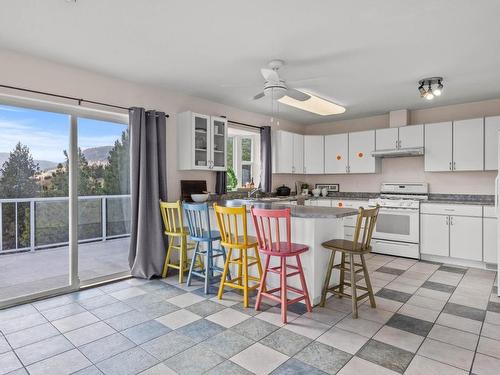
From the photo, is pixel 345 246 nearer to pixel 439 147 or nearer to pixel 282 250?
pixel 282 250

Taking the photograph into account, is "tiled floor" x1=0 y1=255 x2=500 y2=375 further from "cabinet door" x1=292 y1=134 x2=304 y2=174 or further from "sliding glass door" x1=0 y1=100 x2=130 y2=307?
"cabinet door" x1=292 y1=134 x2=304 y2=174

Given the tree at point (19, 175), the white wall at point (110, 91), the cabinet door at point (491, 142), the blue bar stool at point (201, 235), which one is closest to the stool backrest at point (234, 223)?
the blue bar stool at point (201, 235)

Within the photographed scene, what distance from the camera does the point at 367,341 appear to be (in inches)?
97.2

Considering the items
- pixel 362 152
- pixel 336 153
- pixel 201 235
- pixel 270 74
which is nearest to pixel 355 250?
pixel 201 235

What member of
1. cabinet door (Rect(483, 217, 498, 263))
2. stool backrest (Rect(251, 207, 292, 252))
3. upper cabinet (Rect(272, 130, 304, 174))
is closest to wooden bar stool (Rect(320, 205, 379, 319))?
stool backrest (Rect(251, 207, 292, 252))

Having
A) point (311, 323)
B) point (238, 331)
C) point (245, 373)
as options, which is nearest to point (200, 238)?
point (238, 331)

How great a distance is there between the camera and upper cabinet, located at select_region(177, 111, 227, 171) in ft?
14.3

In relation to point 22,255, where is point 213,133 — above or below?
above

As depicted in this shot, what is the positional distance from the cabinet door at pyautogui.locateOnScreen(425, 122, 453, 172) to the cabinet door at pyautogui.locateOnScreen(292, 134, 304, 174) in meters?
2.23

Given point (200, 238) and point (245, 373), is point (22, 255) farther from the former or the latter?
→ point (245, 373)

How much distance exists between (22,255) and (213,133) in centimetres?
275

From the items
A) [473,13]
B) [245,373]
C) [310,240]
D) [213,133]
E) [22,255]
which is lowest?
[245,373]

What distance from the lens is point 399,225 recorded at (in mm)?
5156

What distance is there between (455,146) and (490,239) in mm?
1460
